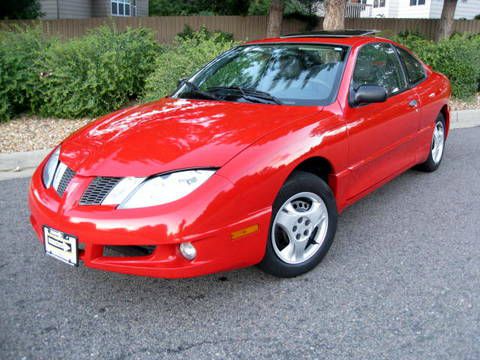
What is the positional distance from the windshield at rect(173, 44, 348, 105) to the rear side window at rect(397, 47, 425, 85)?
111 cm

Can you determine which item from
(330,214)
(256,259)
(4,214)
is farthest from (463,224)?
(4,214)

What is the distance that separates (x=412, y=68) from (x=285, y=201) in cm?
269

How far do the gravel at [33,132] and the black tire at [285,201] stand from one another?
452 centimetres

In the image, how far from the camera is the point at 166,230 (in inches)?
100

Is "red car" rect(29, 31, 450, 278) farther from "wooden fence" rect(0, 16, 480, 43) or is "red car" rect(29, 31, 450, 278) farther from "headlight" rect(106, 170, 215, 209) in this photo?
"wooden fence" rect(0, 16, 480, 43)

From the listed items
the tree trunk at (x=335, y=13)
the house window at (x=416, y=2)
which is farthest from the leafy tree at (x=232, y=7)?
the house window at (x=416, y=2)

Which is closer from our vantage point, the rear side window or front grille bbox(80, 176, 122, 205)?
front grille bbox(80, 176, 122, 205)

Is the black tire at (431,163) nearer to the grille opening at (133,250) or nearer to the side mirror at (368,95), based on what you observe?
the side mirror at (368,95)

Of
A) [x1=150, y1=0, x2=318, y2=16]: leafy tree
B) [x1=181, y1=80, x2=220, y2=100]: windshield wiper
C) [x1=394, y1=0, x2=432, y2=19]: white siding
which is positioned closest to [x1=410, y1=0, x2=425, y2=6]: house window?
[x1=394, y1=0, x2=432, y2=19]: white siding

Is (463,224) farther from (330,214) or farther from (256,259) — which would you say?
(256,259)

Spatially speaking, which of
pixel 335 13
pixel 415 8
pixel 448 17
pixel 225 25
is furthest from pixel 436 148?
pixel 415 8

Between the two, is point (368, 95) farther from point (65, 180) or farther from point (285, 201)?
point (65, 180)

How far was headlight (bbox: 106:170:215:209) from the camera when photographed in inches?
103

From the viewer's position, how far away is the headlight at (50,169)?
313 centimetres
